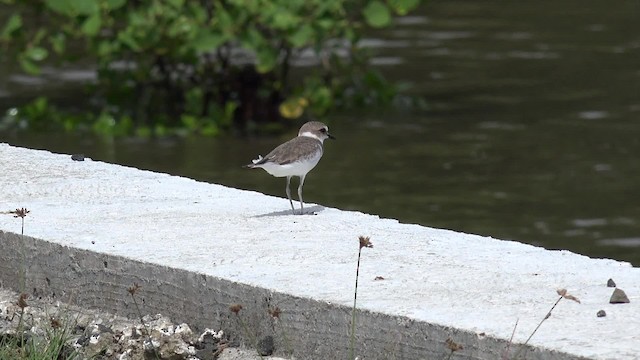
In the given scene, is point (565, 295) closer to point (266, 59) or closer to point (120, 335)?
point (120, 335)

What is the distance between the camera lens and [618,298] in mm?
4016

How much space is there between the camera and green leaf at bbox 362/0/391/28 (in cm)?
1119

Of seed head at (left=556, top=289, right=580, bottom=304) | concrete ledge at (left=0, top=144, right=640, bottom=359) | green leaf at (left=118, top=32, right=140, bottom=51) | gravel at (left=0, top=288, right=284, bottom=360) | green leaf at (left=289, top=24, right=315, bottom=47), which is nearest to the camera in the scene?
seed head at (left=556, top=289, right=580, bottom=304)

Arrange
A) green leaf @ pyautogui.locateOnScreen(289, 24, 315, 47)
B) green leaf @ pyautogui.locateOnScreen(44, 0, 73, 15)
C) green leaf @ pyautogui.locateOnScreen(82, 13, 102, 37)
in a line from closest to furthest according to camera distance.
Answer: green leaf @ pyautogui.locateOnScreen(289, 24, 315, 47) → green leaf @ pyautogui.locateOnScreen(44, 0, 73, 15) → green leaf @ pyautogui.locateOnScreen(82, 13, 102, 37)

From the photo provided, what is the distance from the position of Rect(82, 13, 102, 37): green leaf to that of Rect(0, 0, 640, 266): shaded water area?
33.3 inches

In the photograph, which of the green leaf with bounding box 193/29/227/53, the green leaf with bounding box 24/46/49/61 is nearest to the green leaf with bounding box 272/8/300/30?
the green leaf with bounding box 193/29/227/53

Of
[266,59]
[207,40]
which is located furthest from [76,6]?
[266,59]

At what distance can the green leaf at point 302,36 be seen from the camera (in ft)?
35.4

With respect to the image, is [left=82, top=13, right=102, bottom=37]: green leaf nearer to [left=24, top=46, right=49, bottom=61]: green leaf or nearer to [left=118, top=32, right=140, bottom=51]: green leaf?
[left=118, top=32, right=140, bottom=51]: green leaf

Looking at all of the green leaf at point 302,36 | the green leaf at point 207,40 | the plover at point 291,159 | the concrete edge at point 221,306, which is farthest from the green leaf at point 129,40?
the concrete edge at point 221,306

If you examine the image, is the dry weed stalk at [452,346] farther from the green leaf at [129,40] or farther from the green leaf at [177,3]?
the green leaf at [129,40]

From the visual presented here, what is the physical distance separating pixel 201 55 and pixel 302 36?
176 centimetres

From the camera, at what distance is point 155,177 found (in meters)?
5.97

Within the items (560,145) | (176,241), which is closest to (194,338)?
(176,241)
